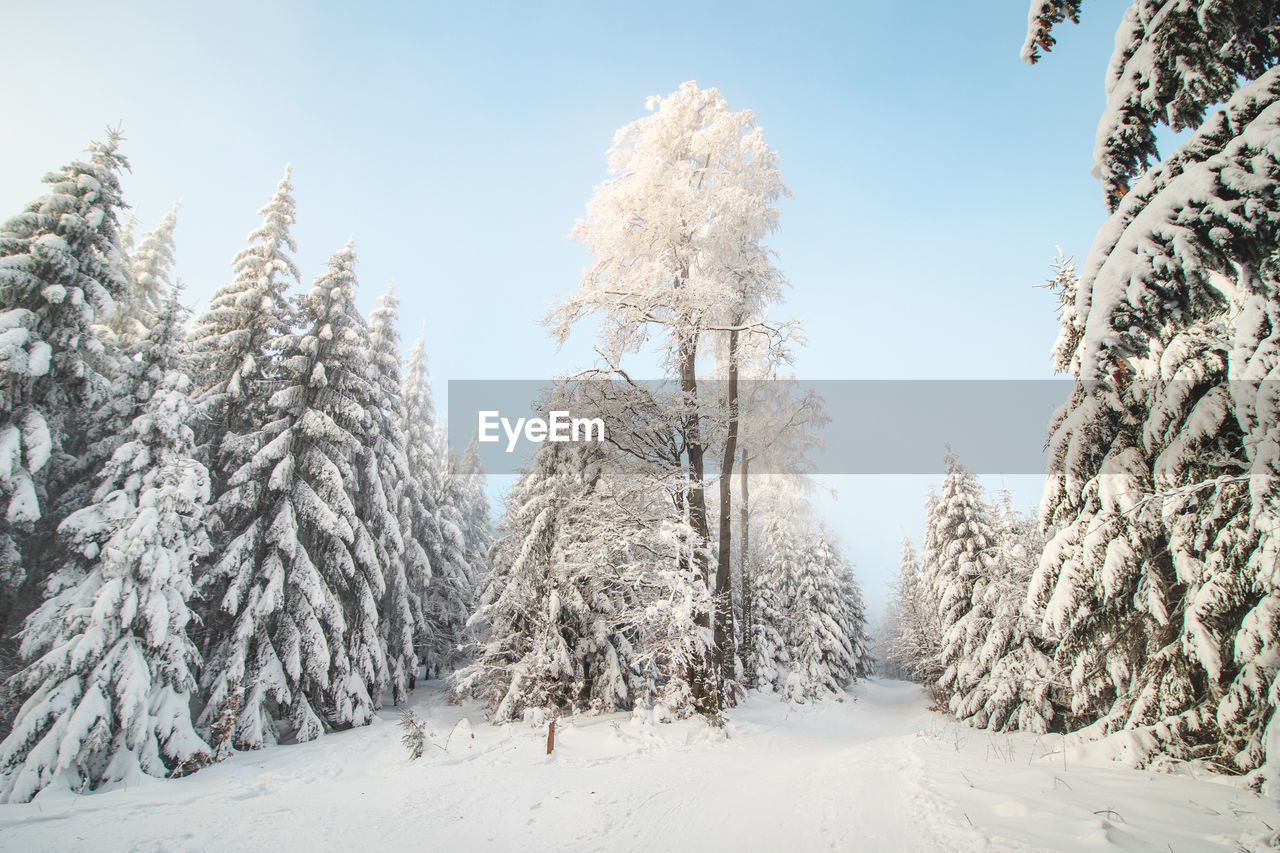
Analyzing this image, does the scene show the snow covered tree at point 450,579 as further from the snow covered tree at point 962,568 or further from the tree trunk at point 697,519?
the snow covered tree at point 962,568

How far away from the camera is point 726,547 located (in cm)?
1168

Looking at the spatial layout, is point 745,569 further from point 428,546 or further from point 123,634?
point 123,634

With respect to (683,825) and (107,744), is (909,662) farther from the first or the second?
(107,744)

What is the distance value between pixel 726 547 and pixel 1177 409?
7662mm

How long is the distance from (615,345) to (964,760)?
902 centimetres

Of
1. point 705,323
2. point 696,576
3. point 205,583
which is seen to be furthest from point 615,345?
point 205,583

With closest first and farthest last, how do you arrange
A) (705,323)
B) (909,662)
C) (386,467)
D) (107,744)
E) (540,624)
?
1. (107,744)
2. (705,323)
3. (540,624)
4. (386,467)
5. (909,662)

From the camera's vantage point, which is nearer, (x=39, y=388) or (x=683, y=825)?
(x=683, y=825)

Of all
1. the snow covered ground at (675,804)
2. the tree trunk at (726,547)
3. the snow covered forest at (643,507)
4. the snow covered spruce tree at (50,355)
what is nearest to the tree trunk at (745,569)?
the snow covered forest at (643,507)

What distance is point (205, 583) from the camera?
1281cm
